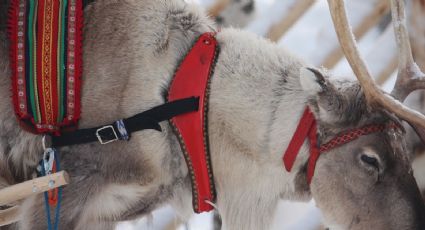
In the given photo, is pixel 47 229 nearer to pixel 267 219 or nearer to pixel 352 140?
pixel 267 219

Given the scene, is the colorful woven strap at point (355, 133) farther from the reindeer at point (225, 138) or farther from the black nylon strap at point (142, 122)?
the black nylon strap at point (142, 122)

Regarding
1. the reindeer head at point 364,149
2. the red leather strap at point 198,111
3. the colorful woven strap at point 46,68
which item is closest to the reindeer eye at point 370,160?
the reindeer head at point 364,149

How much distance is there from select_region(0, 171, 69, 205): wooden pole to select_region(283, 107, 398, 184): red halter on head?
458 mm

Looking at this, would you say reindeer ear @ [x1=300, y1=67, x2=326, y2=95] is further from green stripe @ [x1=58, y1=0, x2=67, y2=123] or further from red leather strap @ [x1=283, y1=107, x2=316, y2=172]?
green stripe @ [x1=58, y1=0, x2=67, y2=123]

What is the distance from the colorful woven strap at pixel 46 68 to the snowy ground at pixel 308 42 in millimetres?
834

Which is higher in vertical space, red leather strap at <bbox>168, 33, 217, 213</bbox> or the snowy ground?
red leather strap at <bbox>168, 33, 217, 213</bbox>

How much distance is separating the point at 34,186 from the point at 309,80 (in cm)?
59

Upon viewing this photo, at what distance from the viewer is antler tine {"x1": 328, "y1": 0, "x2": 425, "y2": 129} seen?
1337mm

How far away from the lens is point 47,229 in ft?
4.81

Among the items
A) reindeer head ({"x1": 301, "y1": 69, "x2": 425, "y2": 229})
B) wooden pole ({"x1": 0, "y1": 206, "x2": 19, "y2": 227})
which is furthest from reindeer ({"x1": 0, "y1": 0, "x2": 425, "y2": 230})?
wooden pole ({"x1": 0, "y1": 206, "x2": 19, "y2": 227})

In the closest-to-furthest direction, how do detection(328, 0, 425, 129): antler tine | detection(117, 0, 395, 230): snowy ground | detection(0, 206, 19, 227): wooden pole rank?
detection(328, 0, 425, 129): antler tine < detection(0, 206, 19, 227): wooden pole < detection(117, 0, 395, 230): snowy ground

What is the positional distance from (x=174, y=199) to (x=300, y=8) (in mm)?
1114

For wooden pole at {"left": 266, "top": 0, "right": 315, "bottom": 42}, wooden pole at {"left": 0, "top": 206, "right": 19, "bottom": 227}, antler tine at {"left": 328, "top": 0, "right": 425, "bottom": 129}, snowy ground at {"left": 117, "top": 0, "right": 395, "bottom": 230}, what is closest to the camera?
antler tine at {"left": 328, "top": 0, "right": 425, "bottom": 129}

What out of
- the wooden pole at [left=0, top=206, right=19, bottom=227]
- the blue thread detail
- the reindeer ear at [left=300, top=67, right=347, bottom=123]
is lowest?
the wooden pole at [left=0, top=206, right=19, bottom=227]
